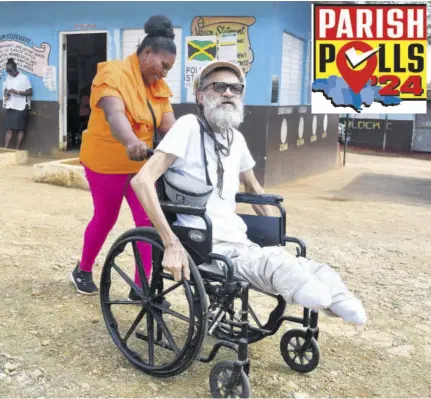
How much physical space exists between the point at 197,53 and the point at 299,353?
6.68 meters

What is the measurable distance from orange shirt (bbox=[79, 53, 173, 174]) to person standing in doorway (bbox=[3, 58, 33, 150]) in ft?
24.2

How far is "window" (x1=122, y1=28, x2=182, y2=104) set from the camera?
911 centimetres

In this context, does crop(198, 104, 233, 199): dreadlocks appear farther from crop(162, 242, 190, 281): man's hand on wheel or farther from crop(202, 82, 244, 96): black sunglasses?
crop(162, 242, 190, 281): man's hand on wheel

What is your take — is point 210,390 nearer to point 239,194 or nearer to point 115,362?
point 115,362

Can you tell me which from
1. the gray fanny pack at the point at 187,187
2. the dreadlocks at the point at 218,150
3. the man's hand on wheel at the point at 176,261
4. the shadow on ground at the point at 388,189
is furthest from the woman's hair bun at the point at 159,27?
Result: the shadow on ground at the point at 388,189

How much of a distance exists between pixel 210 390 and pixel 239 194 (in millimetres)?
988

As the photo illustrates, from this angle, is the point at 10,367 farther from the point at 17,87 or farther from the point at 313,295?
the point at 17,87

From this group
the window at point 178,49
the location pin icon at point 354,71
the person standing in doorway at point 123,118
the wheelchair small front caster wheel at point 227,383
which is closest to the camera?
the wheelchair small front caster wheel at point 227,383

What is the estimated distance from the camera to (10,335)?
10.8ft

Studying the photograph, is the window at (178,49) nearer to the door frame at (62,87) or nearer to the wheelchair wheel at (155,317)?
the door frame at (62,87)

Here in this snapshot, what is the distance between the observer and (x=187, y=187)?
272 centimetres

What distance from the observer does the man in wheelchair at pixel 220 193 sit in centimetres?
250

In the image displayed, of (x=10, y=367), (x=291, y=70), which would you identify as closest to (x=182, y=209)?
(x=10, y=367)

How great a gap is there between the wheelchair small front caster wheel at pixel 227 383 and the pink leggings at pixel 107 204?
100cm
